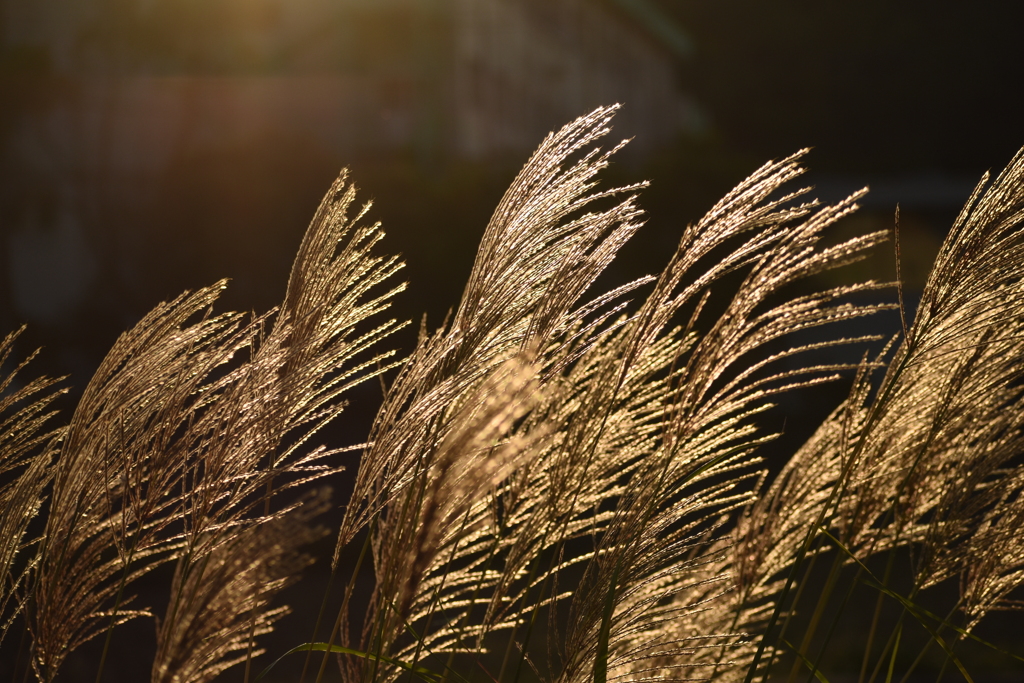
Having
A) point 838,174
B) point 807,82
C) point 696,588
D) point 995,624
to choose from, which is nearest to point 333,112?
point 995,624

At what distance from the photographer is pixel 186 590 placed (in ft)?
5.70

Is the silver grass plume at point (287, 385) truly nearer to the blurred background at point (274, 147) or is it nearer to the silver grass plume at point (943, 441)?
the silver grass plume at point (943, 441)

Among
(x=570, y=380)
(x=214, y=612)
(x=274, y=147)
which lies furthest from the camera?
(x=274, y=147)

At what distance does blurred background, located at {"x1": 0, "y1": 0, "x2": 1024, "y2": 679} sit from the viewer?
8828 mm

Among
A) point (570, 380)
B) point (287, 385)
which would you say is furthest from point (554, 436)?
point (287, 385)

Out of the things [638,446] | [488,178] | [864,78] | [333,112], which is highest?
[864,78]

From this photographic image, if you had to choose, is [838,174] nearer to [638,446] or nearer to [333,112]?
[333,112]

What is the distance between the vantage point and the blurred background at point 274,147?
8.83 meters

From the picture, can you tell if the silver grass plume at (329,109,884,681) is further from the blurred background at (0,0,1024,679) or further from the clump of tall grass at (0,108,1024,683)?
the blurred background at (0,0,1024,679)

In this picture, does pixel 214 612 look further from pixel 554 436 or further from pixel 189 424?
pixel 554 436

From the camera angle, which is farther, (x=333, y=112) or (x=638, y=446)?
(x=333, y=112)

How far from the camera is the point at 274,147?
375 inches

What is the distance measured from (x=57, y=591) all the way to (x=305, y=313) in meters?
0.62

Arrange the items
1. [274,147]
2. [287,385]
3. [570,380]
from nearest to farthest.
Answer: [287,385] → [570,380] → [274,147]
